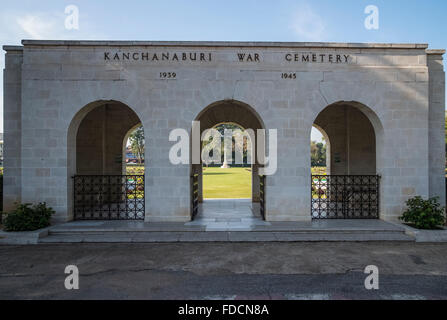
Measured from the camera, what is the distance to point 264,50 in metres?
9.82

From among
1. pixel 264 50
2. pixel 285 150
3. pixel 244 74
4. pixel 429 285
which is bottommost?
pixel 429 285

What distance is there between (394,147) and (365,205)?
335 cm

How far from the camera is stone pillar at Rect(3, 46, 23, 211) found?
9.70 metres

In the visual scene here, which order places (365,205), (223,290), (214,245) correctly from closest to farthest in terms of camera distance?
1. (223,290)
2. (214,245)
3. (365,205)

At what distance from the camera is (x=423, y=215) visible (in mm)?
8672

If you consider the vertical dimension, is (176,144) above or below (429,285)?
above

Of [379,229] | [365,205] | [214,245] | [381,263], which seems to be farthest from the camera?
[365,205]

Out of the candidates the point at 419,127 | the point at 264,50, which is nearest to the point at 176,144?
the point at 264,50

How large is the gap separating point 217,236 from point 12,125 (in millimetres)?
8069

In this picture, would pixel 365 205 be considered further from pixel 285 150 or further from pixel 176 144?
pixel 176 144

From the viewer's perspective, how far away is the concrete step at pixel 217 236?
27.0 feet

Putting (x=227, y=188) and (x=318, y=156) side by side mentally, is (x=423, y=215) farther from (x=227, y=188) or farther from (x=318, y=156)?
(x=318, y=156)

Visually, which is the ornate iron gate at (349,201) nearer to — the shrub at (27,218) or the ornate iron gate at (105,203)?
the ornate iron gate at (105,203)

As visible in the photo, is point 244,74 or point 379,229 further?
point 244,74
